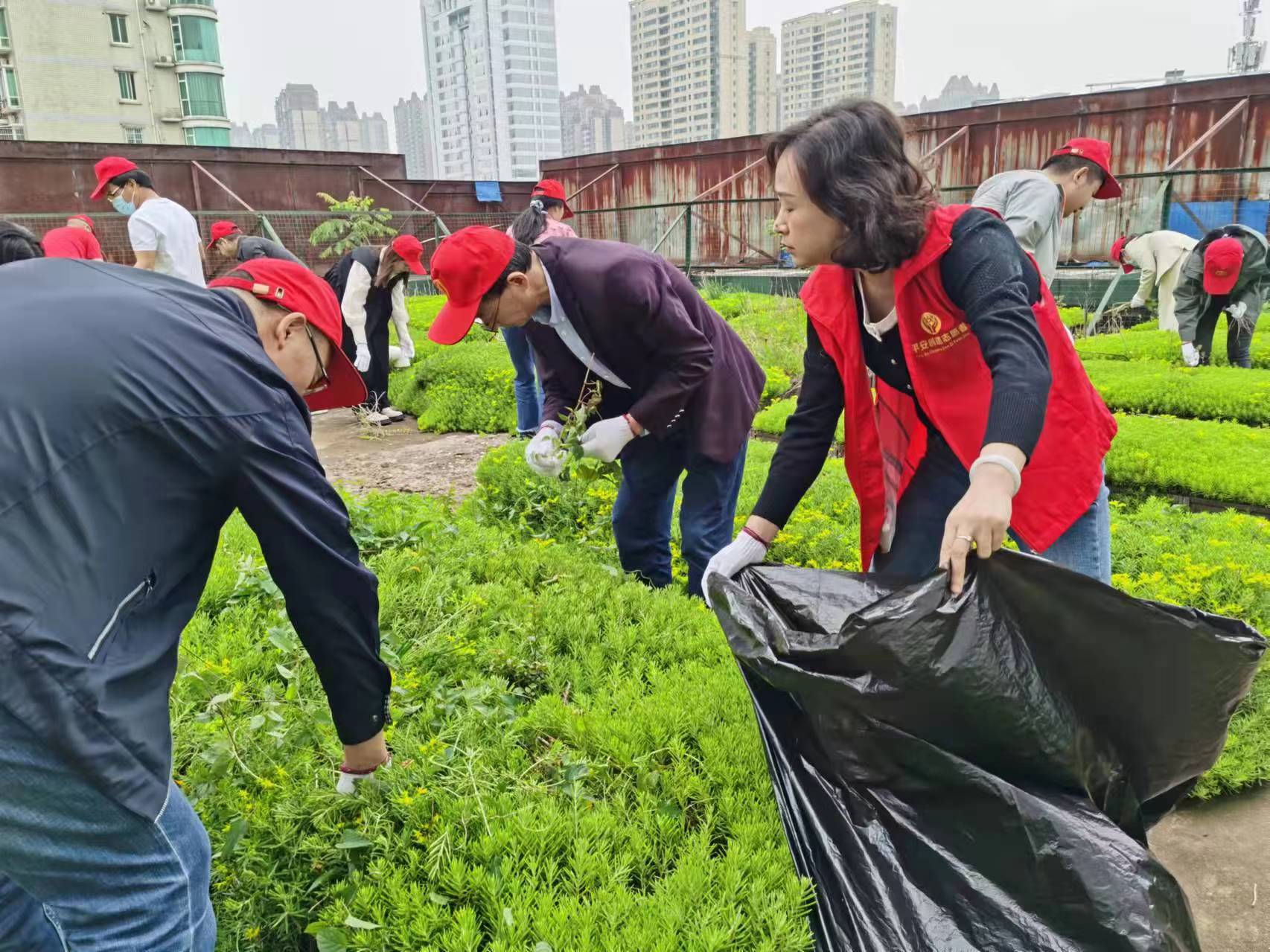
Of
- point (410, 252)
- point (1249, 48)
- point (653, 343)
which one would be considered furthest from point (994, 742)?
point (1249, 48)

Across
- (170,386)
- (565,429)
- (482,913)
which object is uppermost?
(170,386)

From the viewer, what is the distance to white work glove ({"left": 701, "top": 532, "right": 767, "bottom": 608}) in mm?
2266

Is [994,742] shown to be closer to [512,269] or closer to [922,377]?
[922,377]

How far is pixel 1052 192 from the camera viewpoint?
4633 millimetres

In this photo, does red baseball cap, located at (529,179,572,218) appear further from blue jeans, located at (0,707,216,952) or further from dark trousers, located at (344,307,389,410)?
blue jeans, located at (0,707,216,952)

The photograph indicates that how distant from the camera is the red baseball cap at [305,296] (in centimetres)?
166

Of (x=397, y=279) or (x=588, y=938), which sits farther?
(x=397, y=279)

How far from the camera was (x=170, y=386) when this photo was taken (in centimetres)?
124

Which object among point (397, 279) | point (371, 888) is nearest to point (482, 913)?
point (371, 888)

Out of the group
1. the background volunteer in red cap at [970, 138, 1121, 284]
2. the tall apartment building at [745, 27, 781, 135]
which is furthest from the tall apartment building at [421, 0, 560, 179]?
the background volunteer in red cap at [970, 138, 1121, 284]

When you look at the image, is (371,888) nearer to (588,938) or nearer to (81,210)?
(588,938)

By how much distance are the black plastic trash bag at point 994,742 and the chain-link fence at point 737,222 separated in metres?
8.91

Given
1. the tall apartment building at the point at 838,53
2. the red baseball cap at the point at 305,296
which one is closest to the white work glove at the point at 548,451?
the red baseball cap at the point at 305,296

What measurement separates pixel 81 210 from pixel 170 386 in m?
16.8
